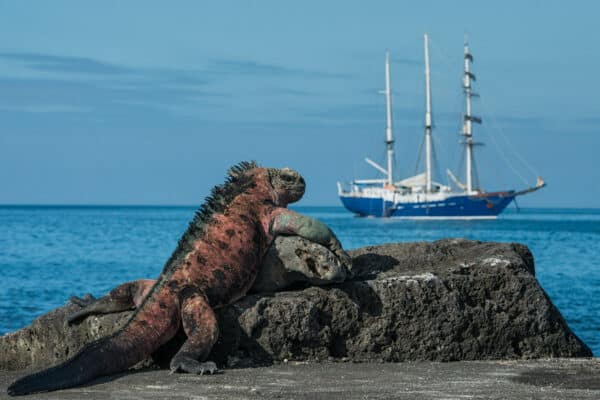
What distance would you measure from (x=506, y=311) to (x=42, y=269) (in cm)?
3772

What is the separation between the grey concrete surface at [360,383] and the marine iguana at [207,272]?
17 cm

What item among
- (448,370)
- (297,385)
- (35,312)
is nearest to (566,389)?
(448,370)

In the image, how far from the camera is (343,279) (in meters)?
9.69

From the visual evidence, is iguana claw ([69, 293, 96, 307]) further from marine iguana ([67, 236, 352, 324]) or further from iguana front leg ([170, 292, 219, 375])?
iguana front leg ([170, 292, 219, 375])

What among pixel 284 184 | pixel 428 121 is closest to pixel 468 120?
pixel 428 121

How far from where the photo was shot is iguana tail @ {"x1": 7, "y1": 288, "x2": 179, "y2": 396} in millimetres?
7730

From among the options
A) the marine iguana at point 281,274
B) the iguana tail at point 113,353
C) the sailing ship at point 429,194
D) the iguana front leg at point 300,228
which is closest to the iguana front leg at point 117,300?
the marine iguana at point 281,274

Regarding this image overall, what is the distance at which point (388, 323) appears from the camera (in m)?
9.81

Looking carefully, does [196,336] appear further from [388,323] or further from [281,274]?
[388,323]

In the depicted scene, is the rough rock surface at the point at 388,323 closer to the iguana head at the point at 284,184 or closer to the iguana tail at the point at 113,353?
the iguana tail at the point at 113,353

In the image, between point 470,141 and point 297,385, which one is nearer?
point 297,385

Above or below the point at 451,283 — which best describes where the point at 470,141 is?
above

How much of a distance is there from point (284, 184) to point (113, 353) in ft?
8.43

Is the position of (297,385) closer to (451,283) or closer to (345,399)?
(345,399)
